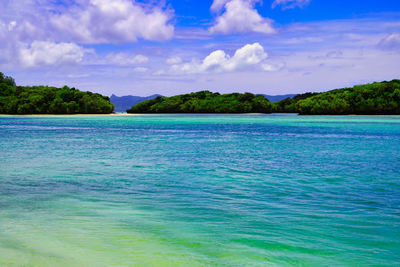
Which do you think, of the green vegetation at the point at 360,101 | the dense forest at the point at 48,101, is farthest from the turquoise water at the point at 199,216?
the dense forest at the point at 48,101

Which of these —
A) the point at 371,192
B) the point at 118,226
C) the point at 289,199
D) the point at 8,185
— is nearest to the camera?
the point at 118,226

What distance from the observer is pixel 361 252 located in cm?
678

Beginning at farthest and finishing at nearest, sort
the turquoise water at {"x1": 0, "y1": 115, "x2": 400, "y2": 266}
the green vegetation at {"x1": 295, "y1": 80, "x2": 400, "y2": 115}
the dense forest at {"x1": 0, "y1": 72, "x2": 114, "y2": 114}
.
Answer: the dense forest at {"x1": 0, "y1": 72, "x2": 114, "y2": 114} < the green vegetation at {"x1": 295, "y1": 80, "x2": 400, "y2": 115} < the turquoise water at {"x1": 0, "y1": 115, "x2": 400, "y2": 266}

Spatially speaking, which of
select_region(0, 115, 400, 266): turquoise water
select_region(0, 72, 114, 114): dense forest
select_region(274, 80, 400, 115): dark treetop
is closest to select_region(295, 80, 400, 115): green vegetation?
select_region(274, 80, 400, 115): dark treetop

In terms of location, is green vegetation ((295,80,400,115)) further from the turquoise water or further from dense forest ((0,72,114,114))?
the turquoise water

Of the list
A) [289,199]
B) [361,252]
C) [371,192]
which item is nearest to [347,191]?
[371,192]

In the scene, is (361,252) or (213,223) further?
(213,223)

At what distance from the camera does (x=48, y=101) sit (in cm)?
14075

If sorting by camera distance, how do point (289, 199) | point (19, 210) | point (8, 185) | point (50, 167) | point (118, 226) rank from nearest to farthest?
point (118, 226), point (19, 210), point (289, 199), point (8, 185), point (50, 167)

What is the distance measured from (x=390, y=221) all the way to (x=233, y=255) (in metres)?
4.33

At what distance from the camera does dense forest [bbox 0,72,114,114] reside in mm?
139000

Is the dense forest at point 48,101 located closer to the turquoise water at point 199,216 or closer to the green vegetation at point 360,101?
the green vegetation at point 360,101

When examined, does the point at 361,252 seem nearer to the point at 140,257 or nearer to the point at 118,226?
the point at 140,257

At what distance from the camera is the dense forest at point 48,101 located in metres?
139
